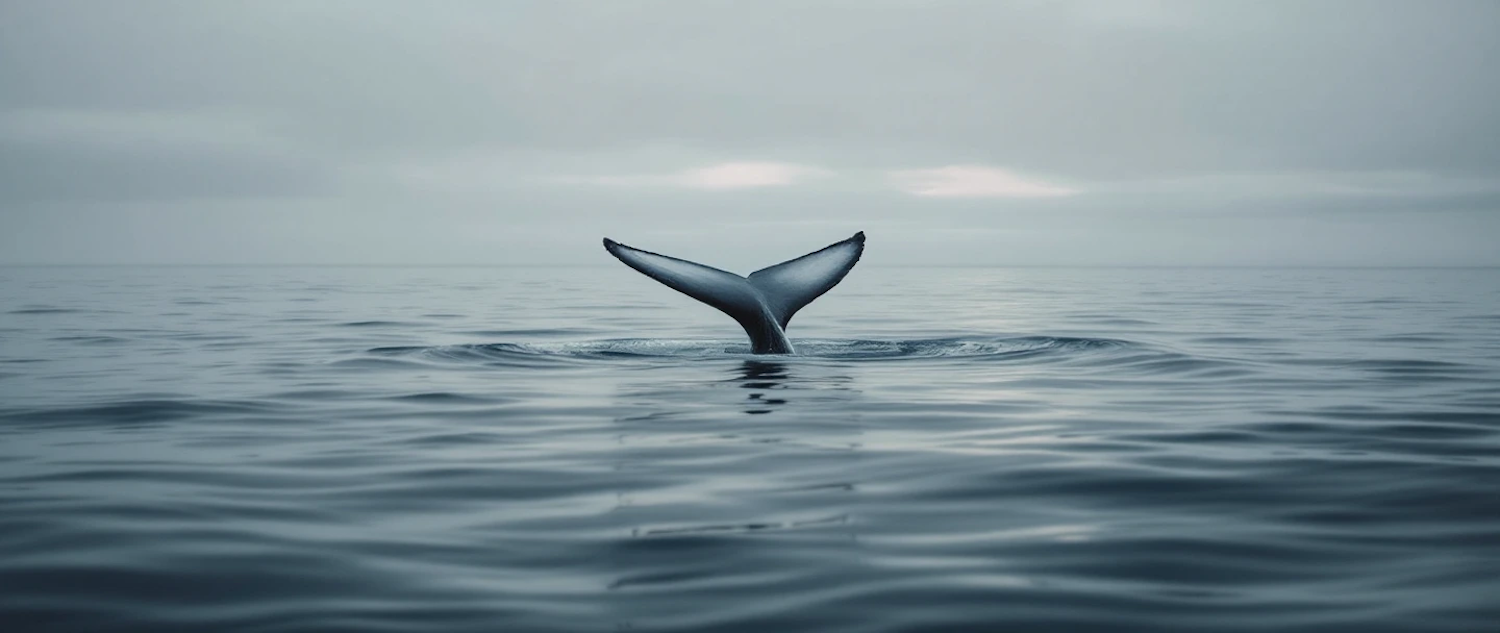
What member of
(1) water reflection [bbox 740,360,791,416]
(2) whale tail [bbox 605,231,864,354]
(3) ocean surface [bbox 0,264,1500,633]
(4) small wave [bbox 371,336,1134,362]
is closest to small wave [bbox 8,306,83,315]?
(4) small wave [bbox 371,336,1134,362]

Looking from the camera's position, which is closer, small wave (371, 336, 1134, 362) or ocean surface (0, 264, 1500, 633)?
ocean surface (0, 264, 1500, 633)

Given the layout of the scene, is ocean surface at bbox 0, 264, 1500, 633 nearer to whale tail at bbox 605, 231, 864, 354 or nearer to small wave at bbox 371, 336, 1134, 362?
whale tail at bbox 605, 231, 864, 354

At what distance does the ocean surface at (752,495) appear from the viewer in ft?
14.3

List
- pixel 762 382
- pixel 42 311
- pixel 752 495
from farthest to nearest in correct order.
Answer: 1. pixel 42 311
2. pixel 762 382
3. pixel 752 495

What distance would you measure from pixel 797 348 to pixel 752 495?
9.77 m

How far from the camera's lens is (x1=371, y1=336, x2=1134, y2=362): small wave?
50.3 feet

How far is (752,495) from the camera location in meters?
6.39

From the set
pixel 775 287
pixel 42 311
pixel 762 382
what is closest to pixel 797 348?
pixel 775 287

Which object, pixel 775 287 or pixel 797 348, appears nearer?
pixel 775 287

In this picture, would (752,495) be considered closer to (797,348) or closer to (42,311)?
(797,348)

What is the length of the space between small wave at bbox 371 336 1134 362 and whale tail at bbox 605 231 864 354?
1.80 feet

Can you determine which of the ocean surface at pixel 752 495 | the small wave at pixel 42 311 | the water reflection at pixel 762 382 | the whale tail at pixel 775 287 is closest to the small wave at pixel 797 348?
the whale tail at pixel 775 287

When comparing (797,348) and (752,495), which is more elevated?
(797,348)

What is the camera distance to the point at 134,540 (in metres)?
5.44
